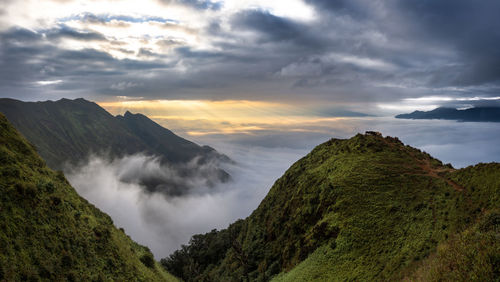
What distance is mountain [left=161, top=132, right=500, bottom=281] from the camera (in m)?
22.5

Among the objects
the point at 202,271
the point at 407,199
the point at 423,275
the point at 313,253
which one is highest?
the point at 407,199

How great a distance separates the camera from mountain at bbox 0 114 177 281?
786 inches

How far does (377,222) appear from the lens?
34.0 meters

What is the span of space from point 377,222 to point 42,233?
114ft

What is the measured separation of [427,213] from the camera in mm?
31984

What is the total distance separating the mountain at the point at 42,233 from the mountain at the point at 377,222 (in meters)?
21.1

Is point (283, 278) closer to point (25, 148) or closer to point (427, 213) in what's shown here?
point (427, 213)

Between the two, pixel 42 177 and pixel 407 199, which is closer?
pixel 42 177

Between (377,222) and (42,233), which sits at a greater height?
(42,233)

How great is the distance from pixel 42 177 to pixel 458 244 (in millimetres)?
39244

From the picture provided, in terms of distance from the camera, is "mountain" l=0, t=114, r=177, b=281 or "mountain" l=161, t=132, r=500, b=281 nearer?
"mountain" l=0, t=114, r=177, b=281

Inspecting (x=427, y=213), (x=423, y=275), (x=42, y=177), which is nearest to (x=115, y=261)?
(x=42, y=177)

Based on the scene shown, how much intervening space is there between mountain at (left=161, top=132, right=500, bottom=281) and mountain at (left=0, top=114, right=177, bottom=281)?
2108 centimetres

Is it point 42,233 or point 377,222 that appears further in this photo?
point 377,222
